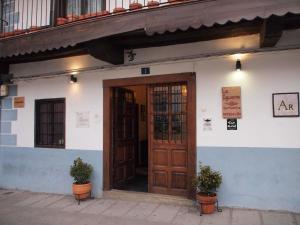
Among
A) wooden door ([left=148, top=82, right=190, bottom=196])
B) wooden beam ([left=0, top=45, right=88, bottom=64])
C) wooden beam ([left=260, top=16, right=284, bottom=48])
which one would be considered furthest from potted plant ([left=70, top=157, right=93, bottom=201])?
wooden beam ([left=260, top=16, right=284, bottom=48])

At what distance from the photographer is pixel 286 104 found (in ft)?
17.5

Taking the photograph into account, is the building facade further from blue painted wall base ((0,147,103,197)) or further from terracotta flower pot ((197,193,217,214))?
terracotta flower pot ((197,193,217,214))

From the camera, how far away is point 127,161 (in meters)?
7.72

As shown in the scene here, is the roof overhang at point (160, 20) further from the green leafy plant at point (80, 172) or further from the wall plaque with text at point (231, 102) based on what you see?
the green leafy plant at point (80, 172)

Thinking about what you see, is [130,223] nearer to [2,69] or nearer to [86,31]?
[86,31]

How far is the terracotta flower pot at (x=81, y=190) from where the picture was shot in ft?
21.2

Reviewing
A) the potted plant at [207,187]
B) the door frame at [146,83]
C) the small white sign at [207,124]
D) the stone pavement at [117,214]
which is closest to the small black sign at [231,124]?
the small white sign at [207,124]

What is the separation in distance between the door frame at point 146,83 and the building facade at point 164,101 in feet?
0.07

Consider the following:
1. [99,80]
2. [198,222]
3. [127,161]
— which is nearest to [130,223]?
[198,222]

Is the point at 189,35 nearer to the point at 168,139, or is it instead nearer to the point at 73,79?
the point at 168,139

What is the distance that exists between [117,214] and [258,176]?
2.69 metres

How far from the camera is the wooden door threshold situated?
239 inches

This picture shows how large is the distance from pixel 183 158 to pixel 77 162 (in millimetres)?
2328

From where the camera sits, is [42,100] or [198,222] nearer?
[198,222]
